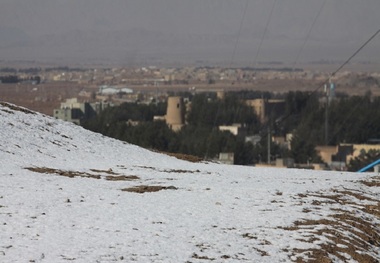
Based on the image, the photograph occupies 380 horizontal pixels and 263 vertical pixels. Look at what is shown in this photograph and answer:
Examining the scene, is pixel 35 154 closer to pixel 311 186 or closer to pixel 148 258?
pixel 311 186

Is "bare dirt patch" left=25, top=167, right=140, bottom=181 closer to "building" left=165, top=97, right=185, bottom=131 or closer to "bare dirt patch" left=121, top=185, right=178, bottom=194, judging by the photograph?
"bare dirt patch" left=121, top=185, right=178, bottom=194

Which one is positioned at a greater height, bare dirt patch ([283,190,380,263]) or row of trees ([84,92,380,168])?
row of trees ([84,92,380,168])

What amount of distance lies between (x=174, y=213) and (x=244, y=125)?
4325 inches

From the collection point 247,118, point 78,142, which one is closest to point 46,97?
point 247,118

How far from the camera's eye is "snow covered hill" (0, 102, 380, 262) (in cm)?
1478

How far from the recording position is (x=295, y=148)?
305 ft

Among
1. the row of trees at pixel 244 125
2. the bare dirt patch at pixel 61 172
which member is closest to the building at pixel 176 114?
the row of trees at pixel 244 125

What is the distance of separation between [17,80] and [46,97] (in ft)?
21.2

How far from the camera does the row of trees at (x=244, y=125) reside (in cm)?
8469

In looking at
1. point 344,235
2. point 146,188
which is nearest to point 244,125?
point 146,188

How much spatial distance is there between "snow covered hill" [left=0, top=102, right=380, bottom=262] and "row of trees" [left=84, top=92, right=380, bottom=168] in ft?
180

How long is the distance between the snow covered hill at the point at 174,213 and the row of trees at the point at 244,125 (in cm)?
5480

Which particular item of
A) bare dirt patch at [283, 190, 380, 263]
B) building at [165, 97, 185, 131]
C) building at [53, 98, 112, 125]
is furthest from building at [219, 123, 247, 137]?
bare dirt patch at [283, 190, 380, 263]

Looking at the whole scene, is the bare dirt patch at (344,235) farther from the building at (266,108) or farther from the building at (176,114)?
the building at (266,108)
